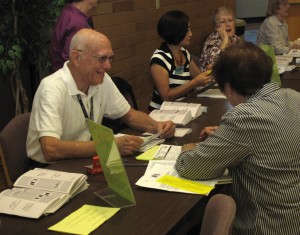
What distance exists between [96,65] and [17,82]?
152cm

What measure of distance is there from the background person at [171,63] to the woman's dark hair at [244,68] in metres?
1.67

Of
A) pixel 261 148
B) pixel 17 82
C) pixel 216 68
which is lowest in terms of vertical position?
pixel 17 82

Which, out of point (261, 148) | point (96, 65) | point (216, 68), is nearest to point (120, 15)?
point (96, 65)

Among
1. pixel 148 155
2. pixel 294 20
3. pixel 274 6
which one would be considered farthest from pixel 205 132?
pixel 294 20

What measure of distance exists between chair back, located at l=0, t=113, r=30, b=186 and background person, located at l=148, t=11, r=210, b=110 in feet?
4.45

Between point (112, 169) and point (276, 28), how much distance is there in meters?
4.79

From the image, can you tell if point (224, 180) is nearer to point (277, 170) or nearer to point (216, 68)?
point (277, 170)

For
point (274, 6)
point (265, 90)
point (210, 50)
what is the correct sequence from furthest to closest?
point (274, 6) < point (210, 50) < point (265, 90)

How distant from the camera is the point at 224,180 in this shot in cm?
203

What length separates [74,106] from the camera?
267 cm

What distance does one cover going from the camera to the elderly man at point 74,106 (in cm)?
239

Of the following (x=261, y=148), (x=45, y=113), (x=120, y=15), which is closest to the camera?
(x=261, y=148)

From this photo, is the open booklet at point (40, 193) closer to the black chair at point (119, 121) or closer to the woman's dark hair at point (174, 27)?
the black chair at point (119, 121)

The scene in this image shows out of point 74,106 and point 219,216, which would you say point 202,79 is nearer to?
point 74,106
